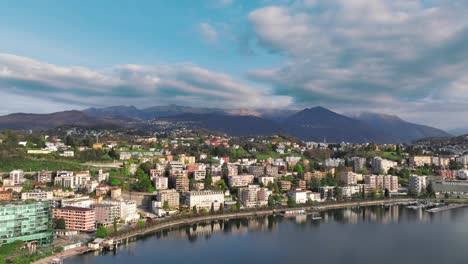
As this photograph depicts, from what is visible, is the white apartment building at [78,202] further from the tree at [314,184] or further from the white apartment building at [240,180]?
the tree at [314,184]

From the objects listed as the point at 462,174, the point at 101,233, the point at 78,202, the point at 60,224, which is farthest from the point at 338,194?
the point at 60,224

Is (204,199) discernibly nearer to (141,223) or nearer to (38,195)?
(141,223)

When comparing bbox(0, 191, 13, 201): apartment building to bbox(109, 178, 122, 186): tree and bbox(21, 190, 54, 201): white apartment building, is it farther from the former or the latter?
bbox(109, 178, 122, 186): tree

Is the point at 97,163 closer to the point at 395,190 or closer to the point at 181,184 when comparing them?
the point at 181,184

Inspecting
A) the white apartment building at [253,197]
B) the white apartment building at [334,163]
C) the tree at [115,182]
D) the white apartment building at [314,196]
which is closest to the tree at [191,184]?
the white apartment building at [253,197]

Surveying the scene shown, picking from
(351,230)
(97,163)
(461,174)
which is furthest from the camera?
(461,174)

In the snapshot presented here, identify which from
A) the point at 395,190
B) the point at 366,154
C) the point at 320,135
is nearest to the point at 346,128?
the point at 320,135
